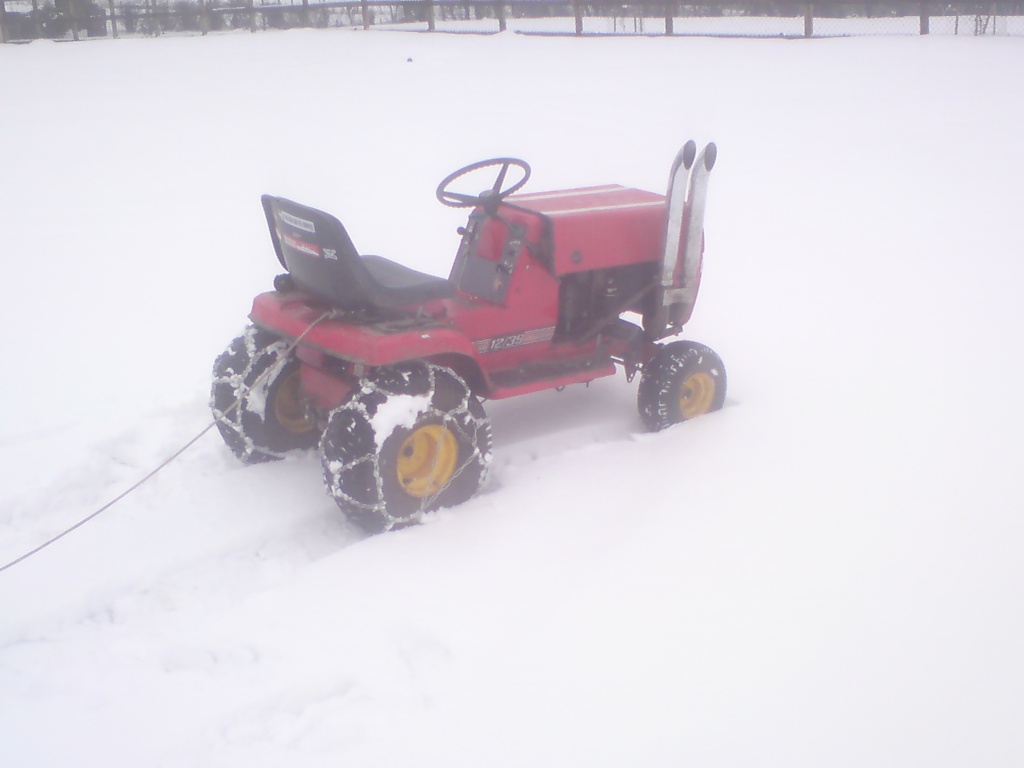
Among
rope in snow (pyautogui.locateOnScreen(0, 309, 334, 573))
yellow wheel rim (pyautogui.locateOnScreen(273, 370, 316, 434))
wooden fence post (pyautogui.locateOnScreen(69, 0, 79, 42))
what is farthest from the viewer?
wooden fence post (pyautogui.locateOnScreen(69, 0, 79, 42))

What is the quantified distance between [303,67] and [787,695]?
14.7 meters

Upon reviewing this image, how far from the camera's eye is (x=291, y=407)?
3.59 meters

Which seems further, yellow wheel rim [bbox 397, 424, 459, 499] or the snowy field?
yellow wheel rim [bbox 397, 424, 459, 499]

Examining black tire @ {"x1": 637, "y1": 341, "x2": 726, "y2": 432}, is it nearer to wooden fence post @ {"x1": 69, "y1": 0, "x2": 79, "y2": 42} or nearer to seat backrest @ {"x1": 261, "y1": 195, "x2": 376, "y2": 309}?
seat backrest @ {"x1": 261, "y1": 195, "x2": 376, "y2": 309}

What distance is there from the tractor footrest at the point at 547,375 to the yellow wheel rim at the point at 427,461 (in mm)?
316

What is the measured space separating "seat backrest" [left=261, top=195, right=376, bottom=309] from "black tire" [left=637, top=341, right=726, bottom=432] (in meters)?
1.17

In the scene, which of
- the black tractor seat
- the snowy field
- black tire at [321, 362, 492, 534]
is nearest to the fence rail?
the snowy field

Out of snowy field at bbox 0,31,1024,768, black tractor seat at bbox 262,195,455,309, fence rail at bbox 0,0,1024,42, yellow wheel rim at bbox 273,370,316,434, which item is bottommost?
snowy field at bbox 0,31,1024,768

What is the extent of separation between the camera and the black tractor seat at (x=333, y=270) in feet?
9.84

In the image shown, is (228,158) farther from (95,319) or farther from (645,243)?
(645,243)

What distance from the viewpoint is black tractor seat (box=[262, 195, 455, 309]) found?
3.00 metres

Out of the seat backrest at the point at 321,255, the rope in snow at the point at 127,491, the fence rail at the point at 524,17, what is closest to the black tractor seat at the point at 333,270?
the seat backrest at the point at 321,255

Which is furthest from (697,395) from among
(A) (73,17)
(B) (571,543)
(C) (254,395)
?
(A) (73,17)

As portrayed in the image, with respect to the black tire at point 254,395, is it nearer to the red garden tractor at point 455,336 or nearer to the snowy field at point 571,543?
the red garden tractor at point 455,336
